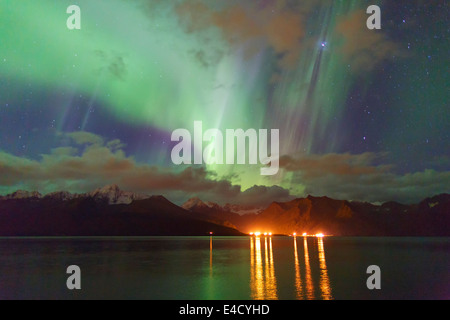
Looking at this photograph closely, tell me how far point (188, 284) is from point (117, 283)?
971 cm

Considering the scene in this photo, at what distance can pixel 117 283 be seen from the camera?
51031mm

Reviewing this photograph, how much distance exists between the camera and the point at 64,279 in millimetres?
54688
